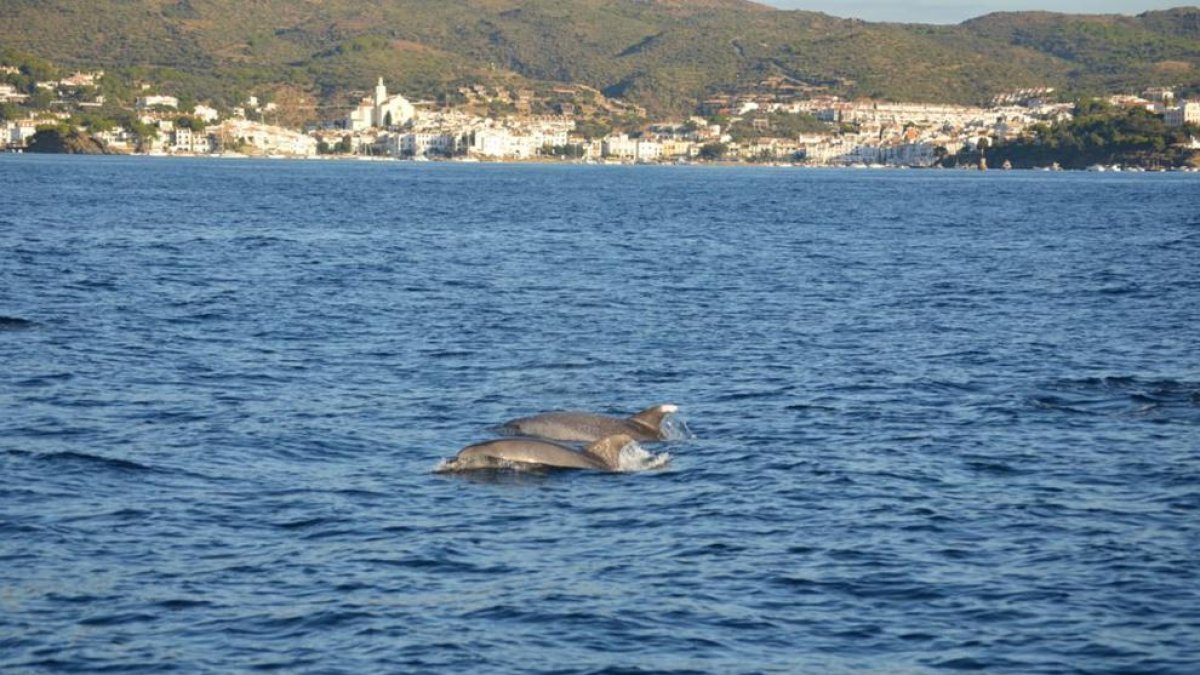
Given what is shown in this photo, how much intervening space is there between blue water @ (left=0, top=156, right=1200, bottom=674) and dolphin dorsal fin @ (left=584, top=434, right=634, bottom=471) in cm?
55

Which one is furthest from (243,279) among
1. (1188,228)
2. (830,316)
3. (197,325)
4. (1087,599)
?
(1188,228)

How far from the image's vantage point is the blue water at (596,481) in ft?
50.6

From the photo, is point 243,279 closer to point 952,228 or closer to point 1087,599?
point 1087,599

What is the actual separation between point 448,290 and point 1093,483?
2958 centimetres

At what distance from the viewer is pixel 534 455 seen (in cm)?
2234

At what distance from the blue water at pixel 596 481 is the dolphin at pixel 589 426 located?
53 cm

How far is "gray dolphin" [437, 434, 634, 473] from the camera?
22172 millimetres

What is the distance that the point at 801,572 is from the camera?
17516mm

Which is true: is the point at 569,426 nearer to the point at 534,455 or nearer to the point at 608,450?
the point at 608,450

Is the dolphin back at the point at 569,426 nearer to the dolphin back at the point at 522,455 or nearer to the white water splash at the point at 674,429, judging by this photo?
the white water splash at the point at 674,429

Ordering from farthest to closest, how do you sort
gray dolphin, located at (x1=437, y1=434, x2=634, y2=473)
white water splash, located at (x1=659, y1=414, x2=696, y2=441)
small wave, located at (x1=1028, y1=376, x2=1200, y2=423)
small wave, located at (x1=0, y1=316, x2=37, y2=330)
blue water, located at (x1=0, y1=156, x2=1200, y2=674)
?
small wave, located at (x1=0, y1=316, x2=37, y2=330) → small wave, located at (x1=1028, y1=376, x2=1200, y2=423) → white water splash, located at (x1=659, y1=414, x2=696, y2=441) → gray dolphin, located at (x1=437, y1=434, x2=634, y2=473) → blue water, located at (x1=0, y1=156, x2=1200, y2=674)

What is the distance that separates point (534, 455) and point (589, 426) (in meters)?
2.00

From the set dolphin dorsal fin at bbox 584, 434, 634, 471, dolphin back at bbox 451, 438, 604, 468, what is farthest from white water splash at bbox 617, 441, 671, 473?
dolphin back at bbox 451, 438, 604, 468

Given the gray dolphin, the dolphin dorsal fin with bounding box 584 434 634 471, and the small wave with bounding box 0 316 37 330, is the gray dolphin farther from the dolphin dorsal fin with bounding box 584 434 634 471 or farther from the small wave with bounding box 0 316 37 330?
the small wave with bounding box 0 316 37 330
